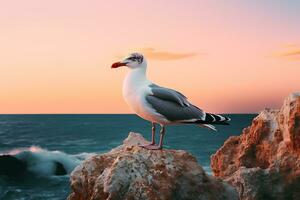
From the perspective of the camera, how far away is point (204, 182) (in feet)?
28.1

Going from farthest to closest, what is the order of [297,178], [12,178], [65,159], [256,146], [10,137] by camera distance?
1. [10,137]
2. [65,159]
3. [12,178]
4. [256,146]
5. [297,178]

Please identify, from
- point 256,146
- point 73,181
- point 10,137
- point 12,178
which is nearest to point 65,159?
point 12,178

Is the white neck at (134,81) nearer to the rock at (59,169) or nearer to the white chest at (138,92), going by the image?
the white chest at (138,92)

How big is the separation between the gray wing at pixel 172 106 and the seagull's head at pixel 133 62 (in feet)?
1.46

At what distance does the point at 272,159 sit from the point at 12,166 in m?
35.2

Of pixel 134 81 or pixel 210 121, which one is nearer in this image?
pixel 134 81

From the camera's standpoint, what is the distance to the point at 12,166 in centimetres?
→ 4434

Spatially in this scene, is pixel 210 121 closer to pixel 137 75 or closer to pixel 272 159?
pixel 137 75

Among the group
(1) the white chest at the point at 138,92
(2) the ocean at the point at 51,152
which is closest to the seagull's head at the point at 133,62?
(1) the white chest at the point at 138,92

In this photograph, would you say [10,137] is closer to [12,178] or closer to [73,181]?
[12,178]

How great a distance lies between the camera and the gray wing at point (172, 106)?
901cm

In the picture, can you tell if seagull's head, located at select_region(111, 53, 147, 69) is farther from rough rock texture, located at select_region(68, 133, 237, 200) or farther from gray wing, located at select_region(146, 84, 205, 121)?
rough rock texture, located at select_region(68, 133, 237, 200)

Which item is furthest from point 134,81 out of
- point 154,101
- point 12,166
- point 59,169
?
point 12,166

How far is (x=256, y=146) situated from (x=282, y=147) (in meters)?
1.05
